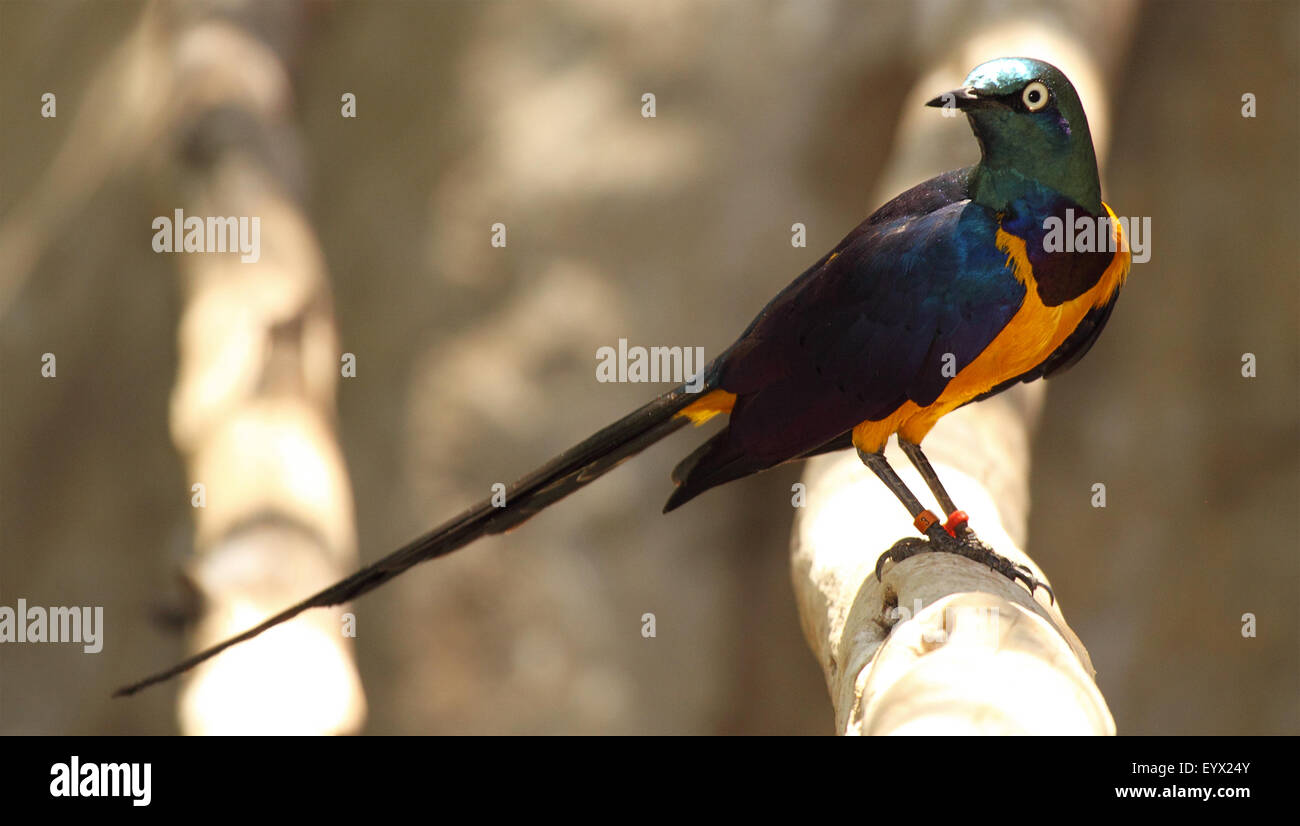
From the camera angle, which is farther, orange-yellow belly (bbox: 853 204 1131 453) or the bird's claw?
the bird's claw

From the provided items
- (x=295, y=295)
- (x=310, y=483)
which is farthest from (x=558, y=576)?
(x=295, y=295)

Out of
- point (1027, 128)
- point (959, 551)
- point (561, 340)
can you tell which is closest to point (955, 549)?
point (959, 551)

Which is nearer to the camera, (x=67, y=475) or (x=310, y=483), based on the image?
(x=310, y=483)

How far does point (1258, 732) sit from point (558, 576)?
3.00 meters

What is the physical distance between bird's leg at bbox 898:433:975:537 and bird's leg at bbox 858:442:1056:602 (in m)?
0.01

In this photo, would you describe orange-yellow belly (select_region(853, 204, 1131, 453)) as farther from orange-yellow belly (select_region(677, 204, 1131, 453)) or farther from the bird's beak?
the bird's beak

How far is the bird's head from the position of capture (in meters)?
2.39

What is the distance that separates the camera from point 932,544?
2.77 metres

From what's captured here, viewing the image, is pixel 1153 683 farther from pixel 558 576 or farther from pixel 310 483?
pixel 310 483

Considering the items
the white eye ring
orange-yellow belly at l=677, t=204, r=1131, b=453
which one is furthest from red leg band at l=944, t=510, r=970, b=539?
the white eye ring

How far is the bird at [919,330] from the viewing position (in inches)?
96.8

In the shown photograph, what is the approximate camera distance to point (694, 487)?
290 centimetres
